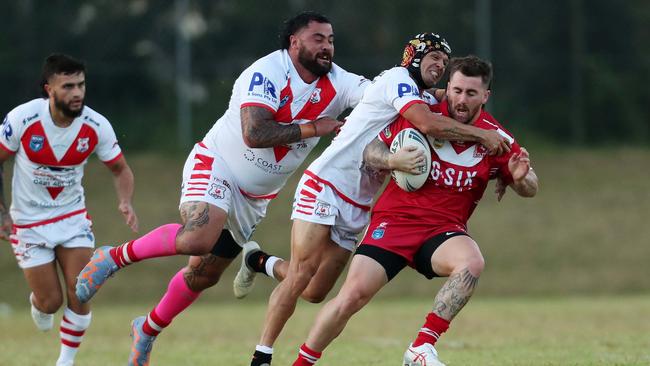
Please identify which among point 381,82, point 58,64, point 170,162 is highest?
point 381,82

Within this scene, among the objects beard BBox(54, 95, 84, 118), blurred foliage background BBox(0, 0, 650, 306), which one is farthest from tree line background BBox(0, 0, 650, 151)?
beard BBox(54, 95, 84, 118)

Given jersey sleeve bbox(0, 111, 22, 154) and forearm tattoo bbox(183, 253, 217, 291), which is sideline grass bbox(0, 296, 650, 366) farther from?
jersey sleeve bbox(0, 111, 22, 154)

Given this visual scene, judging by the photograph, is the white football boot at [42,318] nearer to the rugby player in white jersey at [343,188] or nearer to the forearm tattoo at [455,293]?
the rugby player in white jersey at [343,188]

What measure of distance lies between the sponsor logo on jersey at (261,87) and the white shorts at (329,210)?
0.70m

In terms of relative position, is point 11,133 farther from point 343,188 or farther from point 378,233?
point 378,233

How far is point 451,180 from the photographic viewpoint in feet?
25.9

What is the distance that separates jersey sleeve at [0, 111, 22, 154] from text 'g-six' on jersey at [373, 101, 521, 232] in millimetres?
3352

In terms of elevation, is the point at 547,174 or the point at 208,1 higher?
the point at 208,1

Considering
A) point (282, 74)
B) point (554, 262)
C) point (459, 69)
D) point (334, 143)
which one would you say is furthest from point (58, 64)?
point (554, 262)

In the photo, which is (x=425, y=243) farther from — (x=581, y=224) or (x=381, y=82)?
(x=581, y=224)

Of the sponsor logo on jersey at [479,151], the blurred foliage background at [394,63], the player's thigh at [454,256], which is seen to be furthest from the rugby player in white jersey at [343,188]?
the blurred foliage background at [394,63]

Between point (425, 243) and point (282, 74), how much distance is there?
178 centimetres

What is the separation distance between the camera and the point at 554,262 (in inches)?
885

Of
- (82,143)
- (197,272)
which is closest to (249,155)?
(197,272)
